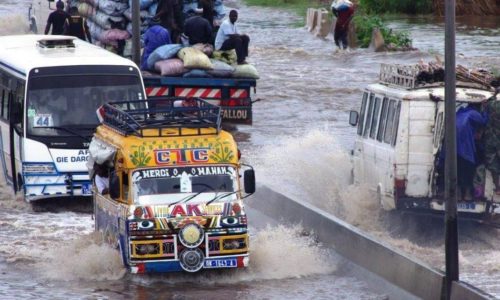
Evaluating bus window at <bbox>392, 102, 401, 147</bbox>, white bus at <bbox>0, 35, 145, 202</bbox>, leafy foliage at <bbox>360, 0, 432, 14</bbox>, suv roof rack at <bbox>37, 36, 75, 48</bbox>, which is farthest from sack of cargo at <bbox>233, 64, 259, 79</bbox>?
leafy foliage at <bbox>360, 0, 432, 14</bbox>

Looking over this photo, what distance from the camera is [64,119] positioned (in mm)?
20562

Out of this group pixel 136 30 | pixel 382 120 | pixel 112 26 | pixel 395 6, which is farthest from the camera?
pixel 395 6

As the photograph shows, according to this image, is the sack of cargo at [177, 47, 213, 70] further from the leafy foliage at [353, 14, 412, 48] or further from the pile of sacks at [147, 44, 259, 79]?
the leafy foliage at [353, 14, 412, 48]

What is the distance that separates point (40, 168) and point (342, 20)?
22794 mm

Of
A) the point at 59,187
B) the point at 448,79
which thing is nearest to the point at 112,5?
the point at 59,187

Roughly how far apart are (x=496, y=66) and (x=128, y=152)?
76.8ft

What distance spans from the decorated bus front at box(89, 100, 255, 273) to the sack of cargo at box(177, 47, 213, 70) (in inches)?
437

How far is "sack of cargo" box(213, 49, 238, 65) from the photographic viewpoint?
27.8 metres

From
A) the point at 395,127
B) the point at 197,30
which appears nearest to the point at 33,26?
the point at 197,30

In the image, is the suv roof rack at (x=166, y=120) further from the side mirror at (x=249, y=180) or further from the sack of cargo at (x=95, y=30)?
the sack of cargo at (x=95, y=30)

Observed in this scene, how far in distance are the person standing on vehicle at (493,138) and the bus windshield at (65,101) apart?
6.19 metres

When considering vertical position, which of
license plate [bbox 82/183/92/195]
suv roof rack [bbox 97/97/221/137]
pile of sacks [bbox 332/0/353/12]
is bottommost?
pile of sacks [bbox 332/0/353/12]

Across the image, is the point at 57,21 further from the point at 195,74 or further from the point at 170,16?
the point at 195,74

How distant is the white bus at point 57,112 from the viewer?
2019 cm
